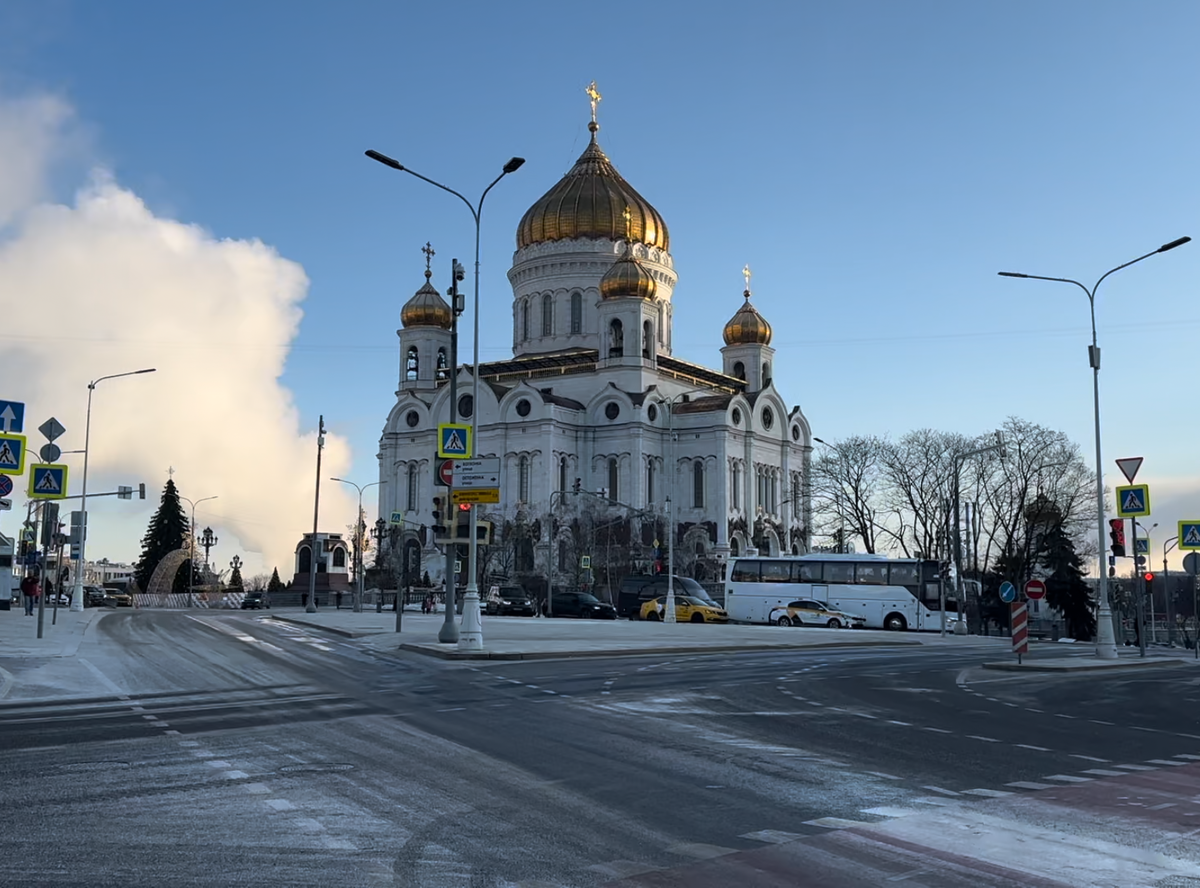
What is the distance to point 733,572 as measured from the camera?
54125mm

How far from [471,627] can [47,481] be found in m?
9.11

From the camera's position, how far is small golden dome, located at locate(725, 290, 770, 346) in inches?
3770

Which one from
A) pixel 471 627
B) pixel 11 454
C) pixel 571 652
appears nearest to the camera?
pixel 11 454

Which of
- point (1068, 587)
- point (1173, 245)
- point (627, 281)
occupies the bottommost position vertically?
point (1068, 587)

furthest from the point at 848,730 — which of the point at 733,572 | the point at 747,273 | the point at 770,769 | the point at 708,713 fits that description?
the point at 747,273

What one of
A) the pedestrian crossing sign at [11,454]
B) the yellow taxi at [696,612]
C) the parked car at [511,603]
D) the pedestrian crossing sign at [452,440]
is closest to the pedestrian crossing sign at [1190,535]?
the pedestrian crossing sign at [452,440]

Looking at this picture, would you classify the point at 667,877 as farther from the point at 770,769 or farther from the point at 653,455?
the point at 653,455

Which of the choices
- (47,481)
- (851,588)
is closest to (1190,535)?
(851,588)

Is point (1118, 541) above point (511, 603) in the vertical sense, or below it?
above

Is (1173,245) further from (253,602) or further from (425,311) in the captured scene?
(425,311)

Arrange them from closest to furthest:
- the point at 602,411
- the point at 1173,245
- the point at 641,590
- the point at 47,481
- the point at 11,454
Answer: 1. the point at 11,454
2. the point at 47,481
3. the point at 1173,245
4. the point at 641,590
5. the point at 602,411

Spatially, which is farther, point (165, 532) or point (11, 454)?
point (165, 532)

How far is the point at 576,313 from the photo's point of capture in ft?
308

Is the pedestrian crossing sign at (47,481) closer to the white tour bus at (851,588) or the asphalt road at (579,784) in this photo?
the asphalt road at (579,784)
